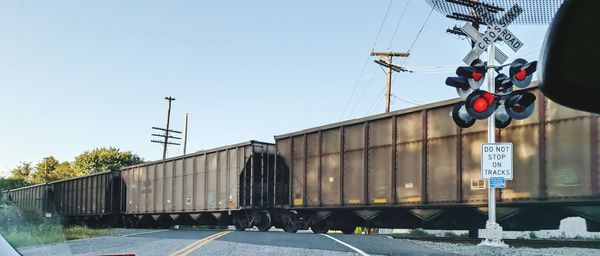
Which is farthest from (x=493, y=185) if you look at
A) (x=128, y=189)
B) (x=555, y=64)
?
(x=128, y=189)

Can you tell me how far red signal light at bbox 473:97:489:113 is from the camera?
10.5m

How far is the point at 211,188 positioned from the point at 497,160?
15.0 m

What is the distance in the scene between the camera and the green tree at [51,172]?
297ft

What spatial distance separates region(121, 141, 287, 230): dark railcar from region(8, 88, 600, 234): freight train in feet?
0.15

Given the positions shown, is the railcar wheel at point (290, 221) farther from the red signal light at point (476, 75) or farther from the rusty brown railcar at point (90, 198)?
the rusty brown railcar at point (90, 198)

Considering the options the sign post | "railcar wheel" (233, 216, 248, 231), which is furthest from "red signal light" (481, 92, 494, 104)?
"railcar wheel" (233, 216, 248, 231)

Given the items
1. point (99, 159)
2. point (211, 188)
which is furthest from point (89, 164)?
point (211, 188)

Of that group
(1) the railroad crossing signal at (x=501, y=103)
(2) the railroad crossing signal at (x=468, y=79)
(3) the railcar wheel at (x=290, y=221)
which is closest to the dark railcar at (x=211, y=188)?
(3) the railcar wheel at (x=290, y=221)

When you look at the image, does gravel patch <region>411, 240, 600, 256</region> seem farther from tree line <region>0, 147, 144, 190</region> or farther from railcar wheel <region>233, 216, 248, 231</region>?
tree line <region>0, 147, 144, 190</region>

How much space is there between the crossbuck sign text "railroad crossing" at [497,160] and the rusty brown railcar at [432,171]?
60.5 inches

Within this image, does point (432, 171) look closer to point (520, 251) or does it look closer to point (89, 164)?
point (520, 251)

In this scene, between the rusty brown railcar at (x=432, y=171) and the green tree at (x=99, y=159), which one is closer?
the rusty brown railcar at (x=432, y=171)

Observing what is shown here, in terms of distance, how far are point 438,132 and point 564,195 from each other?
12.4ft

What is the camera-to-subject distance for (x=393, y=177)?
16328mm
